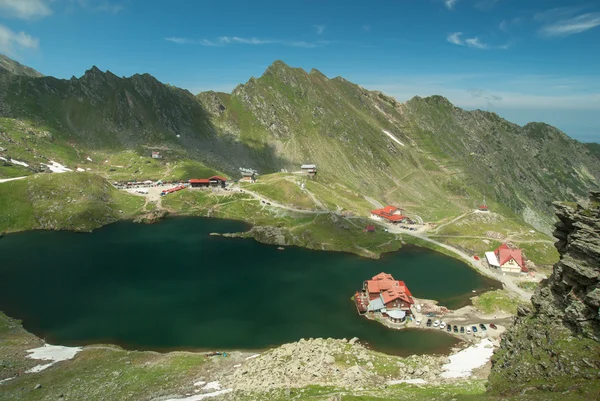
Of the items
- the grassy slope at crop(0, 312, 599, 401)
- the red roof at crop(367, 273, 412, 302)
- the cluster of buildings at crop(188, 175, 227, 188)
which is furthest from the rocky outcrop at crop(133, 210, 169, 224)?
the red roof at crop(367, 273, 412, 302)

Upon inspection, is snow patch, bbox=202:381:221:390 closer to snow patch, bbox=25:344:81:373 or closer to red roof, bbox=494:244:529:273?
snow patch, bbox=25:344:81:373

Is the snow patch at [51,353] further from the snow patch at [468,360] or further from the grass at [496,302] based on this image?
the grass at [496,302]

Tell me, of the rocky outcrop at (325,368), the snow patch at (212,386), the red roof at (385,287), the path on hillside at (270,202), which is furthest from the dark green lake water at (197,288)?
the path on hillside at (270,202)

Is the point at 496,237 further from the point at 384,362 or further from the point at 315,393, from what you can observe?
the point at 315,393

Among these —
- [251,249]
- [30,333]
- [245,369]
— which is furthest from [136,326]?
[251,249]

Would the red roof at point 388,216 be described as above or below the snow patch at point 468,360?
above
